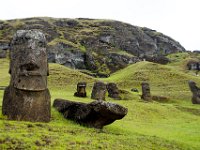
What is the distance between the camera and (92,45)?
401 ft

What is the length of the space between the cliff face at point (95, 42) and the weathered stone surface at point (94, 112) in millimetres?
77552

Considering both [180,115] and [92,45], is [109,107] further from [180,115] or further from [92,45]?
[92,45]

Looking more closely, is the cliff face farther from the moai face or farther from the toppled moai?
the moai face

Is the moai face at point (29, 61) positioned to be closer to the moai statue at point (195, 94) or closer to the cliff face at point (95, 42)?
the moai statue at point (195, 94)

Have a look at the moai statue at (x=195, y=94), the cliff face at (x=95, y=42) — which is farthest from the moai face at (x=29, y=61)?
the cliff face at (x=95, y=42)

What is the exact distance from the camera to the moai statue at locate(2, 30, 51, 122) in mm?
16938

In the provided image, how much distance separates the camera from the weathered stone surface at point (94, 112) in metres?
17.1

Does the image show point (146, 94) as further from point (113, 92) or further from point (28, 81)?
point (28, 81)

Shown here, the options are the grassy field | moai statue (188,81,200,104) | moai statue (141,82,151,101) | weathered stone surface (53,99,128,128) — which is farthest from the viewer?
moai statue (188,81,200,104)

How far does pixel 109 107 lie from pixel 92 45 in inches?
4170

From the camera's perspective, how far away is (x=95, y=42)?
124688mm

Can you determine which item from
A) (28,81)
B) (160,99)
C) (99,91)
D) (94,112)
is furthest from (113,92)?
(28,81)

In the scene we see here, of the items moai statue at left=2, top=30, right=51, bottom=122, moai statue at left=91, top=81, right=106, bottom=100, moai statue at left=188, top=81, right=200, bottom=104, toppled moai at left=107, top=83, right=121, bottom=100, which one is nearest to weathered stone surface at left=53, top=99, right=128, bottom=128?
moai statue at left=2, top=30, right=51, bottom=122

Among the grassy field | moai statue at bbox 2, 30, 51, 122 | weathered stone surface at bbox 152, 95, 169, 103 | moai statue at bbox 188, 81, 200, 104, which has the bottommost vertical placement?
weathered stone surface at bbox 152, 95, 169, 103
